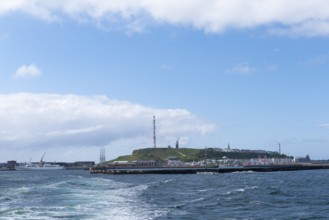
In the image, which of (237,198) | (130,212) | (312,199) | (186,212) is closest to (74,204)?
(130,212)

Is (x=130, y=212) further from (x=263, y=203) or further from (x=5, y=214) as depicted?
(x=263, y=203)

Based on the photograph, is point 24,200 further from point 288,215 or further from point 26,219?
point 288,215

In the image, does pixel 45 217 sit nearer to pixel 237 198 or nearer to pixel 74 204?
pixel 74 204

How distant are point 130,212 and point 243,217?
1217cm

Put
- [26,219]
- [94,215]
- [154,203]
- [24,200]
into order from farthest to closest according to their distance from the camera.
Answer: [24,200] < [154,203] < [94,215] < [26,219]

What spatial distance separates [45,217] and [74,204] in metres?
11.4

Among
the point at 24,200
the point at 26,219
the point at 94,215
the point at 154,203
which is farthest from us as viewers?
the point at 24,200

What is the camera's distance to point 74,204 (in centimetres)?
5906

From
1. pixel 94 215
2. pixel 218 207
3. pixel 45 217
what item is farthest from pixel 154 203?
pixel 45 217

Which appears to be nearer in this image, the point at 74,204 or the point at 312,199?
the point at 74,204

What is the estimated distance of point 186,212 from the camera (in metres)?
51.3

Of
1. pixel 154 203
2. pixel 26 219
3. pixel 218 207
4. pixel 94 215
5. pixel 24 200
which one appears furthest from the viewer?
pixel 24 200

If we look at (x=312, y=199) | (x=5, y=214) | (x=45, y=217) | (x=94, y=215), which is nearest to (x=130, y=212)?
(x=94, y=215)

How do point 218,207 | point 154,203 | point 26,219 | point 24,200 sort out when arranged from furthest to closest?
point 24,200 → point 154,203 → point 218,207 → point 26,219
